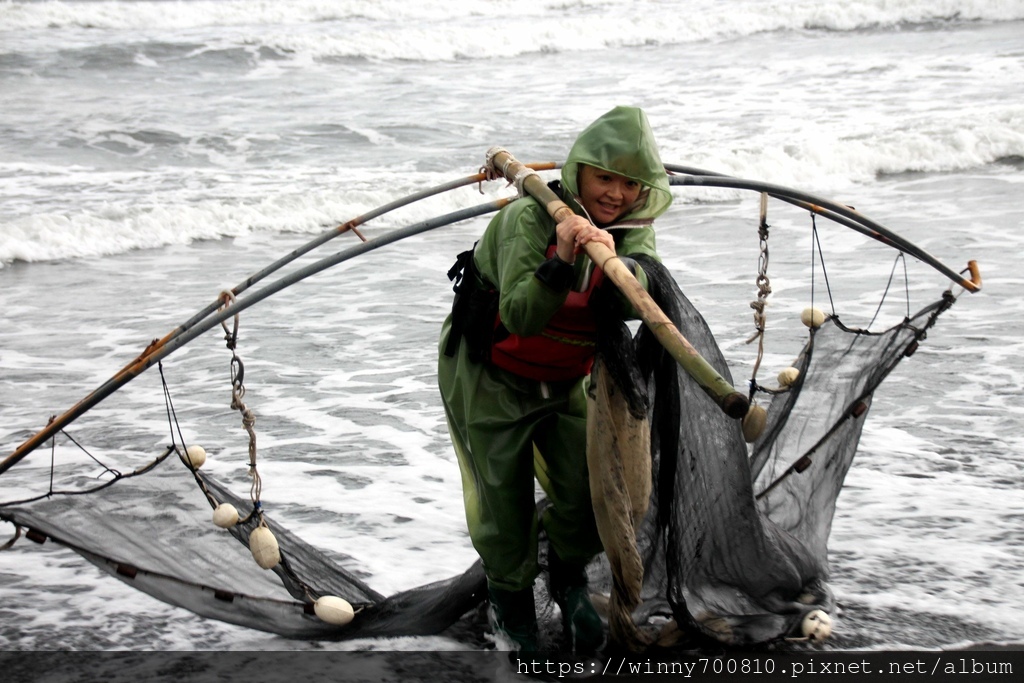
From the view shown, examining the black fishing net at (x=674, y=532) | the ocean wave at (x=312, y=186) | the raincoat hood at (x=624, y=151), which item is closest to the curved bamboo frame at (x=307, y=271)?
the black fishing net at (x=674, y=532)

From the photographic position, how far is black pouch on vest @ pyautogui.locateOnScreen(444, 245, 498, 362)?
2760mm

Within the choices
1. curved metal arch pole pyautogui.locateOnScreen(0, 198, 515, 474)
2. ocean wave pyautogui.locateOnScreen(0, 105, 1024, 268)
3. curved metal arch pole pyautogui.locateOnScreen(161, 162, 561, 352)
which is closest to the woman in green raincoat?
curved metal arch pole pyautogui.locateOnScreen(0, 198, 515, 474)

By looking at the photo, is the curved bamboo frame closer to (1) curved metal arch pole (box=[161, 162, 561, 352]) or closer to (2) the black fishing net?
(1) curved metal arch pole (box=[161, 162, 561, 352])

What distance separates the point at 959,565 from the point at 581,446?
168 cm

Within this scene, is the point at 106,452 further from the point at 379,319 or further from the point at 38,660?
the point at 379,319

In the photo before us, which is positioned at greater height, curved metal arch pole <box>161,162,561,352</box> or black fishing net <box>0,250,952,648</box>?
curved metal arch pole <box>161,162,561,352</box>

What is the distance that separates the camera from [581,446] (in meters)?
2.78

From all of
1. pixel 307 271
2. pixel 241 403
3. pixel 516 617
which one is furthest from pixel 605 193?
pixel 516 617

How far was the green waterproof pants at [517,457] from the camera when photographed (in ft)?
9.02

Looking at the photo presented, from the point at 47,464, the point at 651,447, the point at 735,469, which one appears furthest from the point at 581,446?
the point at 47,464

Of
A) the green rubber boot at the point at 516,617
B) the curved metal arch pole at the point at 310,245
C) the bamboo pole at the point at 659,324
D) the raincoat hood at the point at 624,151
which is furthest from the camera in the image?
the curved metal arch pole at the point at 310,245

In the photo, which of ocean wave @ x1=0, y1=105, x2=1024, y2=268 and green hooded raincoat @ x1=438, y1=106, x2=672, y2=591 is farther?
ocean wave @ x1=0, y1=105, x2=1024, y2=268

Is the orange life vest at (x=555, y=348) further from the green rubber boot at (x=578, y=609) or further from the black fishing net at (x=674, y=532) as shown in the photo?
the green rubber boot at (x=578, y=609)

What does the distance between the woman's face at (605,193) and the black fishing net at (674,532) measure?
15cm
